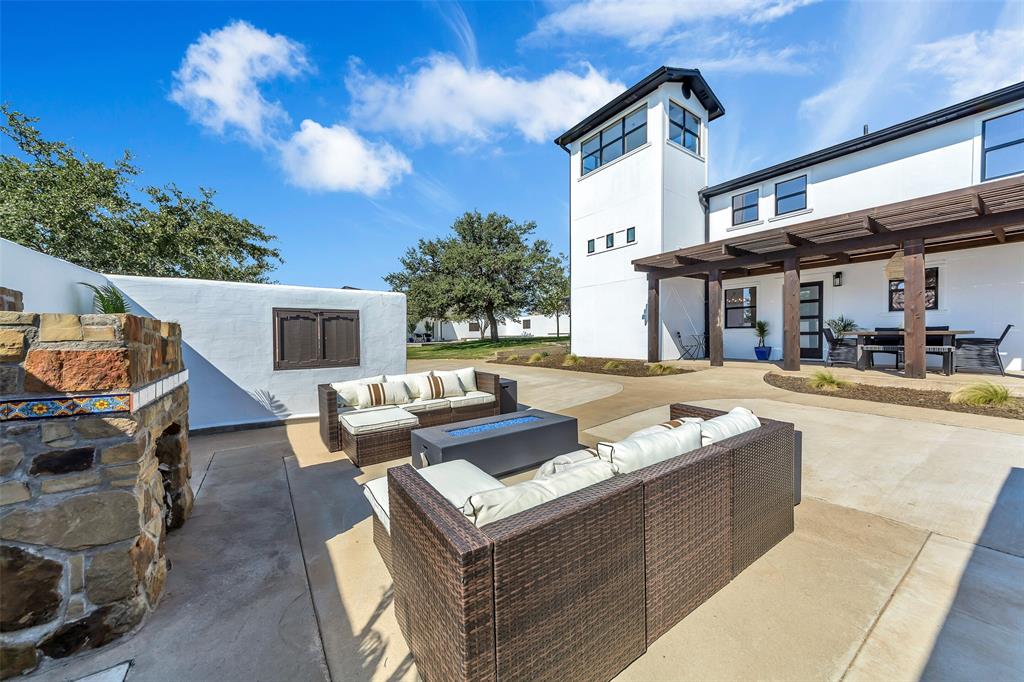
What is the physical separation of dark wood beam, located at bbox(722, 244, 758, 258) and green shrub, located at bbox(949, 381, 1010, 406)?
487cm

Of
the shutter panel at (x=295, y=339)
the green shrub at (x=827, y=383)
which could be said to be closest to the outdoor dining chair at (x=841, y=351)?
the green shrub at (x=827, y=383)

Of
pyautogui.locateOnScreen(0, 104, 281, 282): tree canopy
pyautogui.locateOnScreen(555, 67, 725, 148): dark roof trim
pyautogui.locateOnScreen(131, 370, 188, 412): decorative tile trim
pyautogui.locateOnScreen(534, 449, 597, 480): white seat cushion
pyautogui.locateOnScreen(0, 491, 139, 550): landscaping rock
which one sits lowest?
pyautogui.locateOnScreen(0, 491, 139, 550): landscaping rock

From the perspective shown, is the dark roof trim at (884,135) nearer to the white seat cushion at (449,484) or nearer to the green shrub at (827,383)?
the green shrub at (827,383)

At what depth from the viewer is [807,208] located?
36.6 ft

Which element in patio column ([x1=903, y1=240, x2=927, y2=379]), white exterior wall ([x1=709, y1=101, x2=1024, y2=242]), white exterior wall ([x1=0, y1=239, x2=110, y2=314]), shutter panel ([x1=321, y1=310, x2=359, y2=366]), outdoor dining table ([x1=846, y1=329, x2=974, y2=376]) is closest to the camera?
white exterior wall ([x1=0, y1=239, x2=110, y2=314])

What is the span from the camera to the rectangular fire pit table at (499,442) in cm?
350

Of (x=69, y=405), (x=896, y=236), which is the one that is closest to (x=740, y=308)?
(x=896, y=236)

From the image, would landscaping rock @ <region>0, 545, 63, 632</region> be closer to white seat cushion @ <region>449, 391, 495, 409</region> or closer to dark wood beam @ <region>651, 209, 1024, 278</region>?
white seat cushion @ <region>449, 391, 495, 409</region>

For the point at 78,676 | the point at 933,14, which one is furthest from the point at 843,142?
the point at 78,676

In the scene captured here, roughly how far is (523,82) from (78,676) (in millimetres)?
12590

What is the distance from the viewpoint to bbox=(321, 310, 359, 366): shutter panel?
22.2ft

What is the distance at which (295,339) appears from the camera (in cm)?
652

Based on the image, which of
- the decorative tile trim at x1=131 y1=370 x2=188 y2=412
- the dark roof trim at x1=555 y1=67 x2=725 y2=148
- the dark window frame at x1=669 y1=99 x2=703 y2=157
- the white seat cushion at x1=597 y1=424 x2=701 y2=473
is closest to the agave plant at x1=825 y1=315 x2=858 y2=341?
the dark window frame at x1=669 y1=99 x2=703 y2=157

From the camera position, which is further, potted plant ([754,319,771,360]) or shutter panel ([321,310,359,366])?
potted plant ([754,319,771,360])
